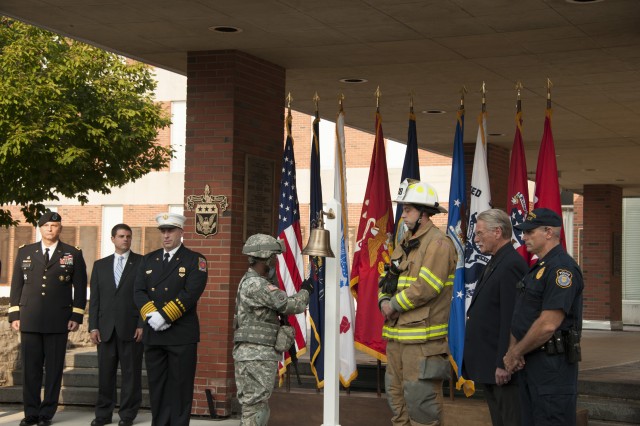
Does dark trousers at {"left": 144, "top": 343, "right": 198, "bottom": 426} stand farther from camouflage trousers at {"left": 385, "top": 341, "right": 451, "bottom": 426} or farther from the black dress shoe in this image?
camouflage trousers at {"left": 385, "top": 341, "right": 451, "bottom": 426}

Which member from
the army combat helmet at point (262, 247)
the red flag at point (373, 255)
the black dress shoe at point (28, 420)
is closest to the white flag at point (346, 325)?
the red flag at point (373, 255)

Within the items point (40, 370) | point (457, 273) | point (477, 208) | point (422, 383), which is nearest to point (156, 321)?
point (40, 370)

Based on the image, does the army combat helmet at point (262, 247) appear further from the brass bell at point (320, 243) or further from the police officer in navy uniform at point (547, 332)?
the police officer in navy uniform at point (547, 332)

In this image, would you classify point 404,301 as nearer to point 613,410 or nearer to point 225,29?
point 613,410

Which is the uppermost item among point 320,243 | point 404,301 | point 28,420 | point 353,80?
point 353,80

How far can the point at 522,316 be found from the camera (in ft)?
21.4

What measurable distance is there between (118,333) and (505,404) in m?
4.81

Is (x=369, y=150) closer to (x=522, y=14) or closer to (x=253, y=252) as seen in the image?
(x=522, y=14)

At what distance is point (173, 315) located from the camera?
29.0 ft

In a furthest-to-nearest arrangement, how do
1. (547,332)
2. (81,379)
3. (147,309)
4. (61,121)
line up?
(61,121), (81,379), (147,309), (547,332)

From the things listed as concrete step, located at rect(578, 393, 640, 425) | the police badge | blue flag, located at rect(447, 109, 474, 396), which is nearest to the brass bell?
blue flag, located at rect(447, 109, 474, 396)

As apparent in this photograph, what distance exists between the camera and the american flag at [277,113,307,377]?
396 inches

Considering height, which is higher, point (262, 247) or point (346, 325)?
point (262, 247)

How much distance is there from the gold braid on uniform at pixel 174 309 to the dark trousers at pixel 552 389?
11.3ft
